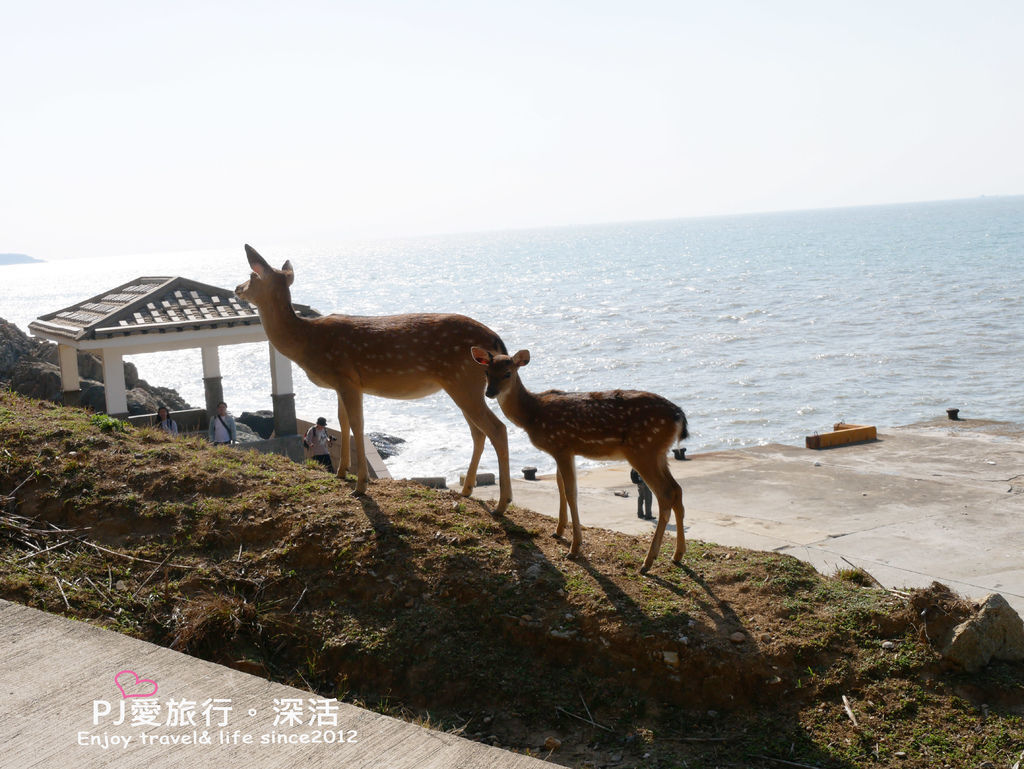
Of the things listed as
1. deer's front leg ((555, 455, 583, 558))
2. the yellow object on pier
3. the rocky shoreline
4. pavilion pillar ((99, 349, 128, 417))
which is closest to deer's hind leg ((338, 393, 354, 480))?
deer's front leg ((555, 455, 583, 558))

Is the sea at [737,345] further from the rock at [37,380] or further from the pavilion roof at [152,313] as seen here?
the rock at [37,380]

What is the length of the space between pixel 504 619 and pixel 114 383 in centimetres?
1318

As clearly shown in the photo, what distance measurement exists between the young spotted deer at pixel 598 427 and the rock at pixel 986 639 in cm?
217

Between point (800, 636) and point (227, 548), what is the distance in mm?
4512

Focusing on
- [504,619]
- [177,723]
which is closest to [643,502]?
[504,619]

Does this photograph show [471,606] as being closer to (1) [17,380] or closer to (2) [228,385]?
(1) [17,380]

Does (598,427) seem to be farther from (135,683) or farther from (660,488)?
(135,683)

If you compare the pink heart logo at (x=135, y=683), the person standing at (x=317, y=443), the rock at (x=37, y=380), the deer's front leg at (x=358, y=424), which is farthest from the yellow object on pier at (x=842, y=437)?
the pink heart logo at (x=135, y=683)

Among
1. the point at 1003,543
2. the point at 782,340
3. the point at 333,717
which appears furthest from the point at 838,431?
the point at 782,340

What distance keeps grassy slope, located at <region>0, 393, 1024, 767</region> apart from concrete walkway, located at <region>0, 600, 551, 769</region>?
1.08 meters

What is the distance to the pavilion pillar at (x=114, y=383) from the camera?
18047 mm

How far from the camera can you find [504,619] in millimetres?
7281

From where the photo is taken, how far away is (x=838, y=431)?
31281mm

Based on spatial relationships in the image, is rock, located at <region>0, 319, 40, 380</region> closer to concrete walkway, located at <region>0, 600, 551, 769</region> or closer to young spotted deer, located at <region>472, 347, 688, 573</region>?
young spotted deer, located at <region>472, 347, 688, 573</region>
